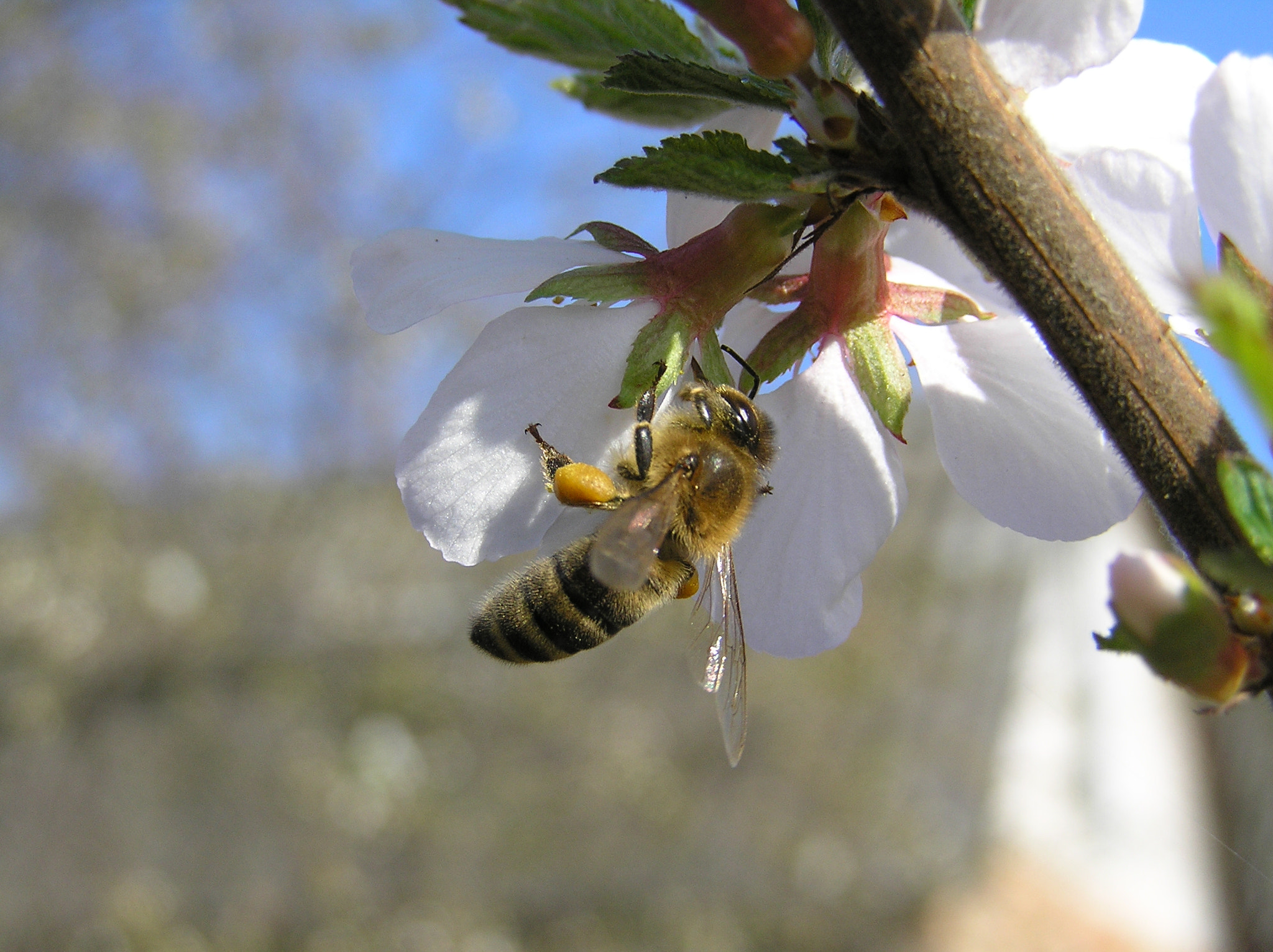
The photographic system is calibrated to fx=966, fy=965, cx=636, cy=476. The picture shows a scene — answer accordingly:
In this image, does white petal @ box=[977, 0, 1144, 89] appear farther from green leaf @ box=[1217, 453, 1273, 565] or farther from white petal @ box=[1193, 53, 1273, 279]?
green leaf @ box=[1217, 453, 1273, 565]

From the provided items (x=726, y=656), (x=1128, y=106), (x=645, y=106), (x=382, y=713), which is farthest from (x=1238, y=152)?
(x=382, y=713)

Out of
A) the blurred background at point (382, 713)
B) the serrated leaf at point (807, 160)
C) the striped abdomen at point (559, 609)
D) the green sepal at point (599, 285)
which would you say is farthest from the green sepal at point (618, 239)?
the blurred background at point (382, 713)

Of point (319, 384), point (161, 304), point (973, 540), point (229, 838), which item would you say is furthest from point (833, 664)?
point (161, 304)

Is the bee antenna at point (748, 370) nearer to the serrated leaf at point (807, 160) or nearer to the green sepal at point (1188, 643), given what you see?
the serrated leaf at point (807, 160)

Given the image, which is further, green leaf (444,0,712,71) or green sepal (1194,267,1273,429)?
green leaf (444,0,712,71)

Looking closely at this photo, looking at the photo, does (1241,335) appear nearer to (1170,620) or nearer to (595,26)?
(1170,620)

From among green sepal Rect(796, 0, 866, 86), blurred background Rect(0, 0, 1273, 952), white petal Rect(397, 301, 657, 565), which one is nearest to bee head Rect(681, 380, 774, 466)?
white petal Rect(397, 301, 657, 565)
